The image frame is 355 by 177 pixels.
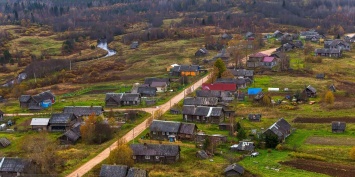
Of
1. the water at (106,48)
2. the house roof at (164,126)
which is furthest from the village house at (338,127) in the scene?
the water at (106,48)

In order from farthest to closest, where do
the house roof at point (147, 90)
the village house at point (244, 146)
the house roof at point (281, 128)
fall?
the house roof at point (147, 90), the house roof at point (281, 128), the village house at point (244, 146)

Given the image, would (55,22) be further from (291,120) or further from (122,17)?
(291,120)

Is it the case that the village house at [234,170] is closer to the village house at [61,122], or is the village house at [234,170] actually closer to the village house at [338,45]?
the village house at [61,122]

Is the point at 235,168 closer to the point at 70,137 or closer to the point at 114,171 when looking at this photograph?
the point at 114,171

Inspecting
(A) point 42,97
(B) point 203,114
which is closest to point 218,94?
(B) point 203,114

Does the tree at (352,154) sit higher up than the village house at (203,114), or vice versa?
the tree at (352,154)

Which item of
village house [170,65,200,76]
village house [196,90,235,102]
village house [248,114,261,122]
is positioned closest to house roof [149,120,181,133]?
village house [248,114,261,122]

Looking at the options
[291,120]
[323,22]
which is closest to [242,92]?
[291,120]
